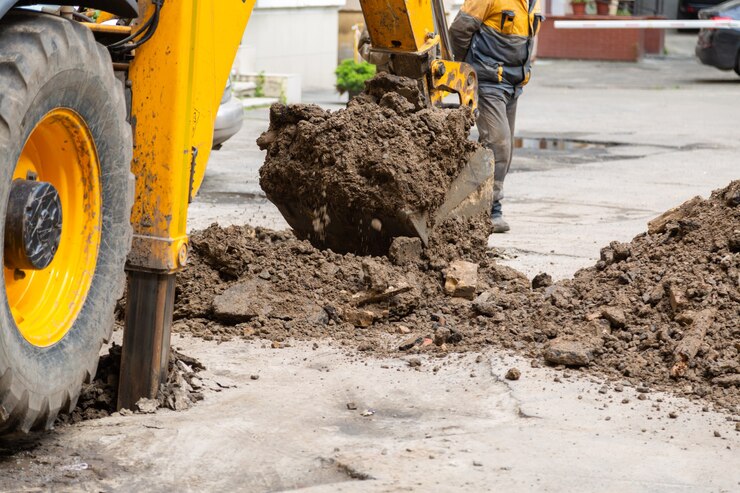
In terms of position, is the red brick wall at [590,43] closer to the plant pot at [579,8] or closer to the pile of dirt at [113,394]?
the plant pot at [579,8]

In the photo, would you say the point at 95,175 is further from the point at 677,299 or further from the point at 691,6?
the point at 691,6

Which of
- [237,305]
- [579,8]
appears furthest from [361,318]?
[579,8]

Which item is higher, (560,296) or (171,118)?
(171,118)

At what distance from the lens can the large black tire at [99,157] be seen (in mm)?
3553

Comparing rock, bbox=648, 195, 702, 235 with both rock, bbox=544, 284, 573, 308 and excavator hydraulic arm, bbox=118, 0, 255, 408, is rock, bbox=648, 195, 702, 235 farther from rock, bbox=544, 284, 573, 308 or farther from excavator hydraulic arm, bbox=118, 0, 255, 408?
excavator hydraulic arm, bbox=118, 0, 255, 408

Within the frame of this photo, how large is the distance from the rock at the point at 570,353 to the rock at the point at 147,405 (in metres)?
1.77

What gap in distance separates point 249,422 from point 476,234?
9.37ft

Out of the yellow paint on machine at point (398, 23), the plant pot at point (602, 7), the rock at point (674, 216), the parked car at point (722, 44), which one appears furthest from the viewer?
the plant pot at point (602, 7)

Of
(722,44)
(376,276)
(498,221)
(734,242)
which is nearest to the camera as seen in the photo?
(734,242)

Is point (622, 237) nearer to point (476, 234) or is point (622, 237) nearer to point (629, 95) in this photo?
point (476, 234)

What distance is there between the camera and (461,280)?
20.4 feet

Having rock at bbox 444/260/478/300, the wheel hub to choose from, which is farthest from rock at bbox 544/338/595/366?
the wheel hub

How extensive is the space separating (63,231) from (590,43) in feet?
79.6

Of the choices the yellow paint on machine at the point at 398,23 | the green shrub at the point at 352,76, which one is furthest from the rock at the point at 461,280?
the green shrub at the point at 352,76
